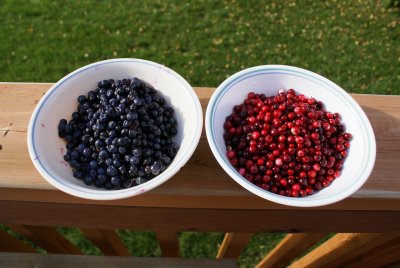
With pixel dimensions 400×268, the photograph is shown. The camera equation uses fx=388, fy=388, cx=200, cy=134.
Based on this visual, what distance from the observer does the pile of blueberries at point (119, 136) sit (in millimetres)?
1000

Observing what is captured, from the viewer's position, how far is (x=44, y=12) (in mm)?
3172

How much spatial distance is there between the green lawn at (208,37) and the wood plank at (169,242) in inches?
58.8

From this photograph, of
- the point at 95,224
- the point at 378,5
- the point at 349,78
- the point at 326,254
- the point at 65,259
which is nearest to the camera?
the point at 95,224

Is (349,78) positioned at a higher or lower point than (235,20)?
lower

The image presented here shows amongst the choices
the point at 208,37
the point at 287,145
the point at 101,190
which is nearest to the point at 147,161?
the point at 101,190

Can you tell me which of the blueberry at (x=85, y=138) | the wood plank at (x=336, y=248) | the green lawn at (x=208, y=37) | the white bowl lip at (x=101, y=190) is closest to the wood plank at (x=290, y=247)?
the wood plank at (x=336, y=248)

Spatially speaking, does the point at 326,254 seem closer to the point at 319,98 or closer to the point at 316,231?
the point at 316,231

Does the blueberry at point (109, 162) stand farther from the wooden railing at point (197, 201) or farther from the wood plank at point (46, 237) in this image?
the wood plank at point (46, 237)

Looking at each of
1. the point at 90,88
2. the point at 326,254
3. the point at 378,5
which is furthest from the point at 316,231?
the point at 378,5

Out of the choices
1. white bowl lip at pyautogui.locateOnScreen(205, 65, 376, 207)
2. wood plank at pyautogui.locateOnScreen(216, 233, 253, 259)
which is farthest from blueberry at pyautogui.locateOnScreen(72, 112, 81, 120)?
wood plank at pyautogui.locateOnScreen(216, 233, 253, 259)

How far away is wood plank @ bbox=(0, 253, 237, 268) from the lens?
1.32 m

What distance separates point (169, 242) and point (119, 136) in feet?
1.86

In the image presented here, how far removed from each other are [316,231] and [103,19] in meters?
2.58

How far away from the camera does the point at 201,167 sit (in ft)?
3.42
